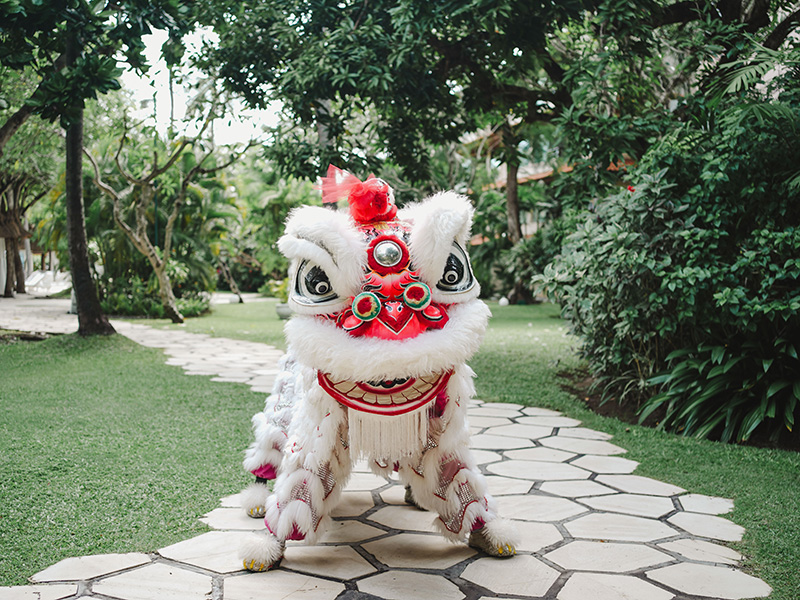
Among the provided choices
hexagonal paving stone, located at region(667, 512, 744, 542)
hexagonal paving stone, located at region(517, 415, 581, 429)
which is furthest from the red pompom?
hexagonal paving stone, located at region(517, 415, 581, 429)

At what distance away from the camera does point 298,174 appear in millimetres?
6641

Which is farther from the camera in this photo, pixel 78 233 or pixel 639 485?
pixel 78 233

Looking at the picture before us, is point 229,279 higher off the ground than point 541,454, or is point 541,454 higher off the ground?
point 229,279

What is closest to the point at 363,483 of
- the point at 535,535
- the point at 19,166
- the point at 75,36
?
the point at 535,535

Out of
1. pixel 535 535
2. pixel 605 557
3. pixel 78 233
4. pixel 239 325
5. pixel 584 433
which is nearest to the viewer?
pixel 605 557

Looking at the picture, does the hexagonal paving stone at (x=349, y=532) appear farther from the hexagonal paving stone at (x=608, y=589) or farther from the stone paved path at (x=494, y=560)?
the hexagonal paving stone at (x=608, y=589)

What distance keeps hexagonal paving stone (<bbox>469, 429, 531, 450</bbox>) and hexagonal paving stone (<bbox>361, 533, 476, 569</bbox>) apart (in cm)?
150

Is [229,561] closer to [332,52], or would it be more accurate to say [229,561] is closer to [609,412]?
[609,412]

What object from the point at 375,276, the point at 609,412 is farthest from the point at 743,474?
the point at 375,276

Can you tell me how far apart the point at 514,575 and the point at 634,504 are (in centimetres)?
111

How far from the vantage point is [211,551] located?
2.65 meters

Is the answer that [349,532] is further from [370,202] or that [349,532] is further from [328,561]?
[370,202]

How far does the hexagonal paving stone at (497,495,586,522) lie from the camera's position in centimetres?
314

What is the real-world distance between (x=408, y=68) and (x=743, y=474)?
436 centimetres
